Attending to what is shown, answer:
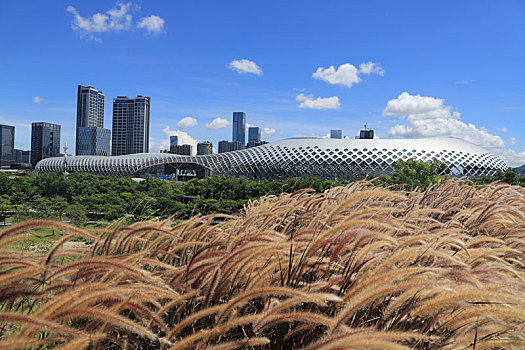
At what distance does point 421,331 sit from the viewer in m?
1.50

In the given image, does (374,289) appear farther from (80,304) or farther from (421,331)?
(80,304)

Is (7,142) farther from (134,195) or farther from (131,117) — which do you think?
(134,195)

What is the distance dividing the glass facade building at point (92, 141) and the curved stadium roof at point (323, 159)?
4272 inches

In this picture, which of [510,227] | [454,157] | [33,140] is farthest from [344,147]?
[33,140]

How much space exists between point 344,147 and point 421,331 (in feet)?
227

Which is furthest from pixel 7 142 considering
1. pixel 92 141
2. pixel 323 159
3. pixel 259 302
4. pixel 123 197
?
pixel 259 302

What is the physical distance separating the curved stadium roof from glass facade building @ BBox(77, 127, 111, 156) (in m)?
109

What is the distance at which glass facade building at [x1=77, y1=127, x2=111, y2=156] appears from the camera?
18425 centimetres

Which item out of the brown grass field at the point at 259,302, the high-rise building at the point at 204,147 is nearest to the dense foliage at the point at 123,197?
the brown grass field at the point at 259,302

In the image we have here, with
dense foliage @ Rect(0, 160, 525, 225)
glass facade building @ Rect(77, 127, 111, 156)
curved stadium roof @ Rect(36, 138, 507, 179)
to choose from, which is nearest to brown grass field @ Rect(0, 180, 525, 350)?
dense foliage @ Rect(0, 160, 525, 225)

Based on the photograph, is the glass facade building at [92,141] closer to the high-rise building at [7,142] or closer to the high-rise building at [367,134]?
the high-rise building at [7,142]

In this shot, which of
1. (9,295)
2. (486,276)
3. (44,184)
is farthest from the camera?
(44,184)

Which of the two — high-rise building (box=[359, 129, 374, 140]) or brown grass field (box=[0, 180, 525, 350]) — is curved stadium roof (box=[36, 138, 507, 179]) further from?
brown grass field (box=[0, 180, 525, 350])

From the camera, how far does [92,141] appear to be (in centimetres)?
18600
